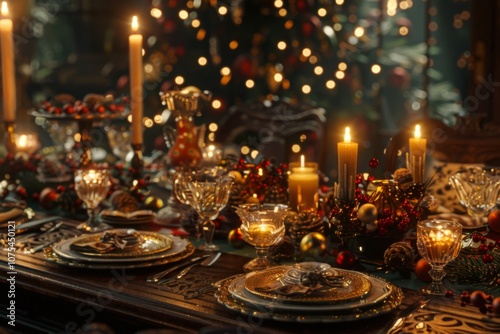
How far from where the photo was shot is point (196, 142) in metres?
2.24

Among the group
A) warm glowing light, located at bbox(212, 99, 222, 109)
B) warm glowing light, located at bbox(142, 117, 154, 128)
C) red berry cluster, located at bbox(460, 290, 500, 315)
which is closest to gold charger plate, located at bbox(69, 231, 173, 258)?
red berry cluster, located at bbox(460, 290, 500, 315)

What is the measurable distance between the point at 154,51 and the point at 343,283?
3218 mm

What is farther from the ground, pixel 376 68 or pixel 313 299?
pixel 376 68

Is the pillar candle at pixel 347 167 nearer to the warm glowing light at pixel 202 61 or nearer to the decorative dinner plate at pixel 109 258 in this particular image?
the decorative dinner plate at pixel 109 258

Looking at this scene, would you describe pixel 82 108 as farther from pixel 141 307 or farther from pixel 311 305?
pixel 311 305

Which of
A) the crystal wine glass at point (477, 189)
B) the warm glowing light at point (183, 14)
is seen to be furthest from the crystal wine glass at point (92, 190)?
the warm glowing light at point (183, 14)

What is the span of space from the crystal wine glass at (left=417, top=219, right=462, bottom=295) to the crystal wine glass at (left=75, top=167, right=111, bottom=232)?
0.90 metres

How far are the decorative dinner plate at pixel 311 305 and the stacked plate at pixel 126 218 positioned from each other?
68 cm

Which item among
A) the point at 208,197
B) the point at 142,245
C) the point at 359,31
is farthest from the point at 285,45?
the point at 142,245

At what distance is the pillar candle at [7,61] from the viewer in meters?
2.40

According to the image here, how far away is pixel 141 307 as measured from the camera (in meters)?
1.46

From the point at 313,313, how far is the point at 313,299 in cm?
3

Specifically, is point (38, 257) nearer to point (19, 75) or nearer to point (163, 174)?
point (163, 174)

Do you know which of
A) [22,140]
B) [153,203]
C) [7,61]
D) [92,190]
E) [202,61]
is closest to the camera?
[92,190]
